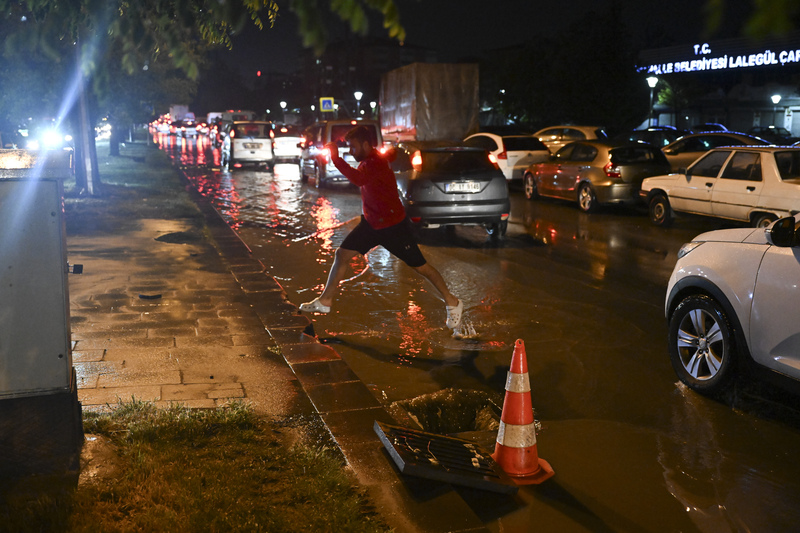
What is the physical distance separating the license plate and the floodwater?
94cm

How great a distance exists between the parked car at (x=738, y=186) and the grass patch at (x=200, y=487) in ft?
29.6

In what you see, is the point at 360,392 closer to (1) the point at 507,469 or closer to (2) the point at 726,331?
(1) the point at 507,469

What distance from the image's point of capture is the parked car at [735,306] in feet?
16.2

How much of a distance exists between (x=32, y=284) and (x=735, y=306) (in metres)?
4.52

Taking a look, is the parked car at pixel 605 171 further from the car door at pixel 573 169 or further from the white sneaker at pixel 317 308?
the white sneaker at pixel 317 308

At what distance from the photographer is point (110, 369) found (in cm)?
592

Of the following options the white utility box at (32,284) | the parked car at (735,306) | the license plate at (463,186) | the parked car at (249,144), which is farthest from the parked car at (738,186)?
the parked car at (249,144)

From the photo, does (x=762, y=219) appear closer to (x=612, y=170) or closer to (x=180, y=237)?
(x=612, y=170)

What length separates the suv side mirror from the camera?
4.97m

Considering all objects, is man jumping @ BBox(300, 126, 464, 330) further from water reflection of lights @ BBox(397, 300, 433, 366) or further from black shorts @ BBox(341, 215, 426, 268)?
water reflection of lights @ BBox(397, 300, 433, 366)

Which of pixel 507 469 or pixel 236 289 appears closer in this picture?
pixel 507 469

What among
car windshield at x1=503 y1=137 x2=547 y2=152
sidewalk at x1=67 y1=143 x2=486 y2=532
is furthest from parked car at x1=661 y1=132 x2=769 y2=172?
sidewalk at x1=67 y1=143 x2=486 y2=532

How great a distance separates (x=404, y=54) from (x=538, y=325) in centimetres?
16194

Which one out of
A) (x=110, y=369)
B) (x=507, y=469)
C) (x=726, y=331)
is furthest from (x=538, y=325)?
(x=110, y=369)
